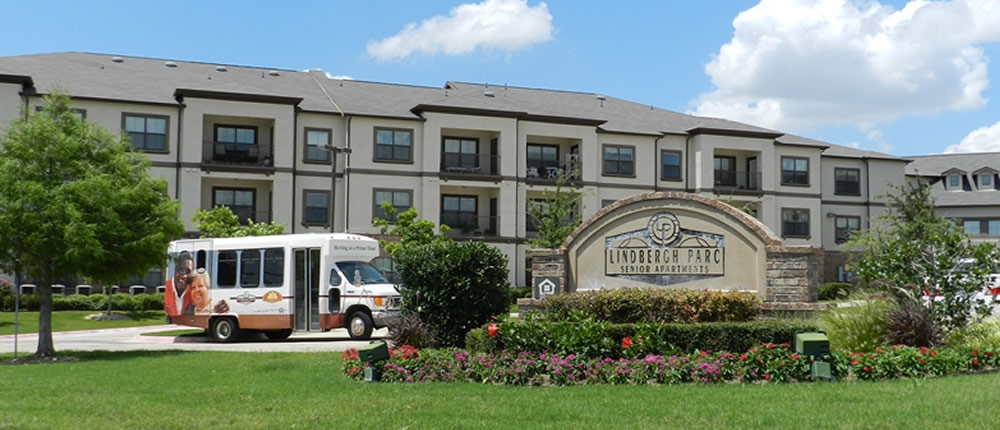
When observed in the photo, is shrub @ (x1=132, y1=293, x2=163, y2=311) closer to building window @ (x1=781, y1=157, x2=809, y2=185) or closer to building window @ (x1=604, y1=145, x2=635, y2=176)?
building window @ (x1=604, y1=145, x2=635, y2=176)

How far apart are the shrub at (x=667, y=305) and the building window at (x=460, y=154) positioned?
28.6m

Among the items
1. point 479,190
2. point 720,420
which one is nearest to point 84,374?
point 720,420

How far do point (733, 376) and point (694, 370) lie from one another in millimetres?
492

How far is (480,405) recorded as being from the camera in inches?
373

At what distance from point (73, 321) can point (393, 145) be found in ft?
55.3

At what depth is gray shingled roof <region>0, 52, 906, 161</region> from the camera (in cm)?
4059

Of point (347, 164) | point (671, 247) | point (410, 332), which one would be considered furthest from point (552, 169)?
point (410, 332)

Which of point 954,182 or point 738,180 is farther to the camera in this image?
point 954,182

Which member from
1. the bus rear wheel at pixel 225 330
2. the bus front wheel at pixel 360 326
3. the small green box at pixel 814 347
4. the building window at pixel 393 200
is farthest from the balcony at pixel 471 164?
the small green box at pixel 814 347

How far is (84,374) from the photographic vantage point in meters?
14.3

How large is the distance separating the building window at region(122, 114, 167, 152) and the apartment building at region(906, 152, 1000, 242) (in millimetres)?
44002

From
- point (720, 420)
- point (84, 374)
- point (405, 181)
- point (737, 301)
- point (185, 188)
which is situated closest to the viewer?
point (720, 420)

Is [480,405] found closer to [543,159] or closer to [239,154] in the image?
[239,154]

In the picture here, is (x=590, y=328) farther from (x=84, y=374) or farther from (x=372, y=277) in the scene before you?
(x=372, y=277)
